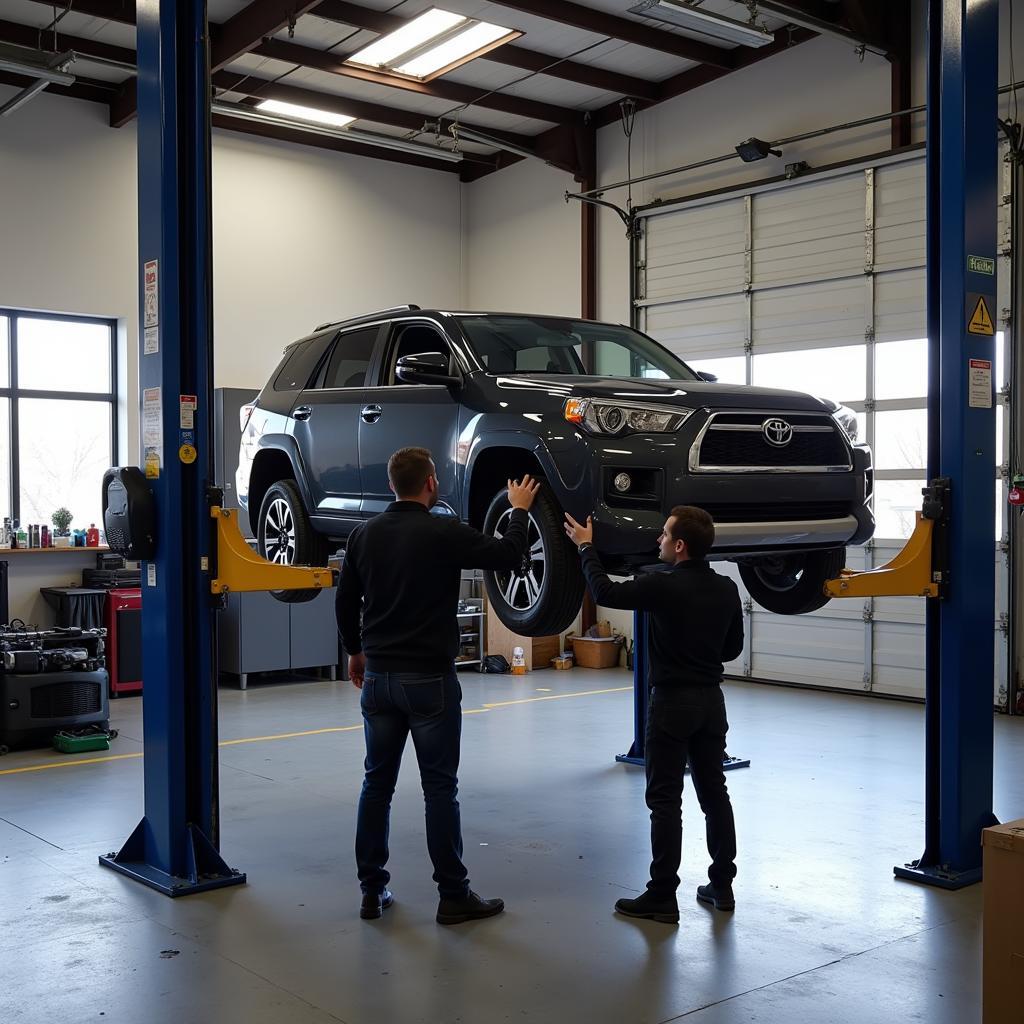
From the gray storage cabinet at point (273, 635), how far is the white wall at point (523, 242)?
4.33 metres

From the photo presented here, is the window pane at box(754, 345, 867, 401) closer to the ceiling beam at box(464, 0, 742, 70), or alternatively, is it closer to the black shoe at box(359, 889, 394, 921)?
the ceiling beam at box(464, 0, 742, 70)

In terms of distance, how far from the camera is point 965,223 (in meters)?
5.11

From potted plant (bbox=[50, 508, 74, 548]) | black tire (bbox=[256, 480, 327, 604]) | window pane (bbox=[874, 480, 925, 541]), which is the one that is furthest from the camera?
potted plant (bbox=[50, 508, 74, 548])

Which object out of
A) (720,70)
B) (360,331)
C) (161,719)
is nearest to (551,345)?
(360,331)

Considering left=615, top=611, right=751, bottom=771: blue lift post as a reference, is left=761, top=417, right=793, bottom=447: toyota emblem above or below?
above

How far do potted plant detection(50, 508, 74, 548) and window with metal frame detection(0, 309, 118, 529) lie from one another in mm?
444

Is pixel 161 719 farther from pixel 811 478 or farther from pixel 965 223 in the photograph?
pixel 965 223

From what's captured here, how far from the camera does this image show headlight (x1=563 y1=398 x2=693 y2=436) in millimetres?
4574

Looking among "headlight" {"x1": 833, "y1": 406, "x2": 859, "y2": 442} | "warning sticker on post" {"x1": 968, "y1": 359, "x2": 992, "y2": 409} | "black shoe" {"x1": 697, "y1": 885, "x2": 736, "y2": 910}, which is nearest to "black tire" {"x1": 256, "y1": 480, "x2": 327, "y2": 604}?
"black shoe" {"x1": 697, "y1": 885, "x2": 736, "y2": 910}

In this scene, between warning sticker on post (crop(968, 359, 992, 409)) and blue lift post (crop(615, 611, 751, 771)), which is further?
blue lift post (crop(615, 611, 751, 771))

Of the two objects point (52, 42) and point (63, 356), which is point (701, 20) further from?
point (63, 356)

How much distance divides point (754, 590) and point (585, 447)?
1.74 metres

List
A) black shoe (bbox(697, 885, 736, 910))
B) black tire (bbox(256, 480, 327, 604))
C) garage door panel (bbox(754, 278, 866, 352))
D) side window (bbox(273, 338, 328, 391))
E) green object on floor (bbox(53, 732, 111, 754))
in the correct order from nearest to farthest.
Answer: black shoe (bbox(697, 885, 736, 910))
black tire (bbox(256, 480, 327, 604))
side window (bbox(273, 338, 328, 391))
green object on floor (bbox(53, 732, 111, 754))
garage door panel (bbox(754, 278, 866, 352))

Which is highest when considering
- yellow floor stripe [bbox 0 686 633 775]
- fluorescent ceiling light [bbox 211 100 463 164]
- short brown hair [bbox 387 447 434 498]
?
fluorescent ceiling light [bbox 211 100 463 164]
